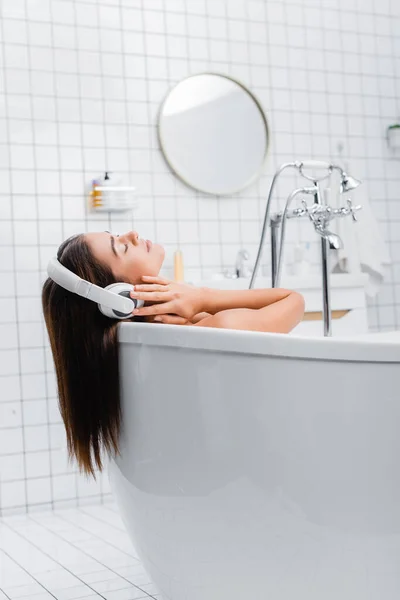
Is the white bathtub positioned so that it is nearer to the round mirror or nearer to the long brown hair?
the long brown hair

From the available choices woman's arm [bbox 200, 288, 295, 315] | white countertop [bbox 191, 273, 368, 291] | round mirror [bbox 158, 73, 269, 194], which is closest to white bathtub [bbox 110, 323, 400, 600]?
woman's arm [bbox 200, 288, 295, 315]

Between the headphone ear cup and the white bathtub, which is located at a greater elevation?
the headphone ear cup

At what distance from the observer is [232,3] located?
12.5ft

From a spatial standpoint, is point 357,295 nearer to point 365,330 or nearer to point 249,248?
point 365,330

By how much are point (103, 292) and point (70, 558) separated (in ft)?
3.98

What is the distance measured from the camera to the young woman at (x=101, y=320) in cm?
188

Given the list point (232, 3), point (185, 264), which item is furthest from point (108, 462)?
point (232, 3)

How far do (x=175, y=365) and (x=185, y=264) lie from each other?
6.35 ft

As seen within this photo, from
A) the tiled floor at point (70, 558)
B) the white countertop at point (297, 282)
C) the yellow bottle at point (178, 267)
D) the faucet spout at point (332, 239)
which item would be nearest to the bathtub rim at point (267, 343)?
the tiled floor at point (70, 558)

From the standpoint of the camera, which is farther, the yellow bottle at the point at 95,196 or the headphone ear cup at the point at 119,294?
the yellow bottle at the point at 95,196

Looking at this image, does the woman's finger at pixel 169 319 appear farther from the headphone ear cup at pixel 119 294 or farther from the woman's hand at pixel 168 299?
the headphone ear cup at pixel 119 294

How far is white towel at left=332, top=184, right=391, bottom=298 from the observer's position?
3.71 m

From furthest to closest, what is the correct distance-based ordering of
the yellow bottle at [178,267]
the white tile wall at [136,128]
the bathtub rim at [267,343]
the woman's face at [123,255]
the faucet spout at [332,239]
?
the yellow bottle at [178,267]
the white tile wall at [136,128]
the faucet spout at [332,239]
the woman's face at [123,255]
the bathtub rim at [267,343]

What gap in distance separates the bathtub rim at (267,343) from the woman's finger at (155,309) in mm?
62
